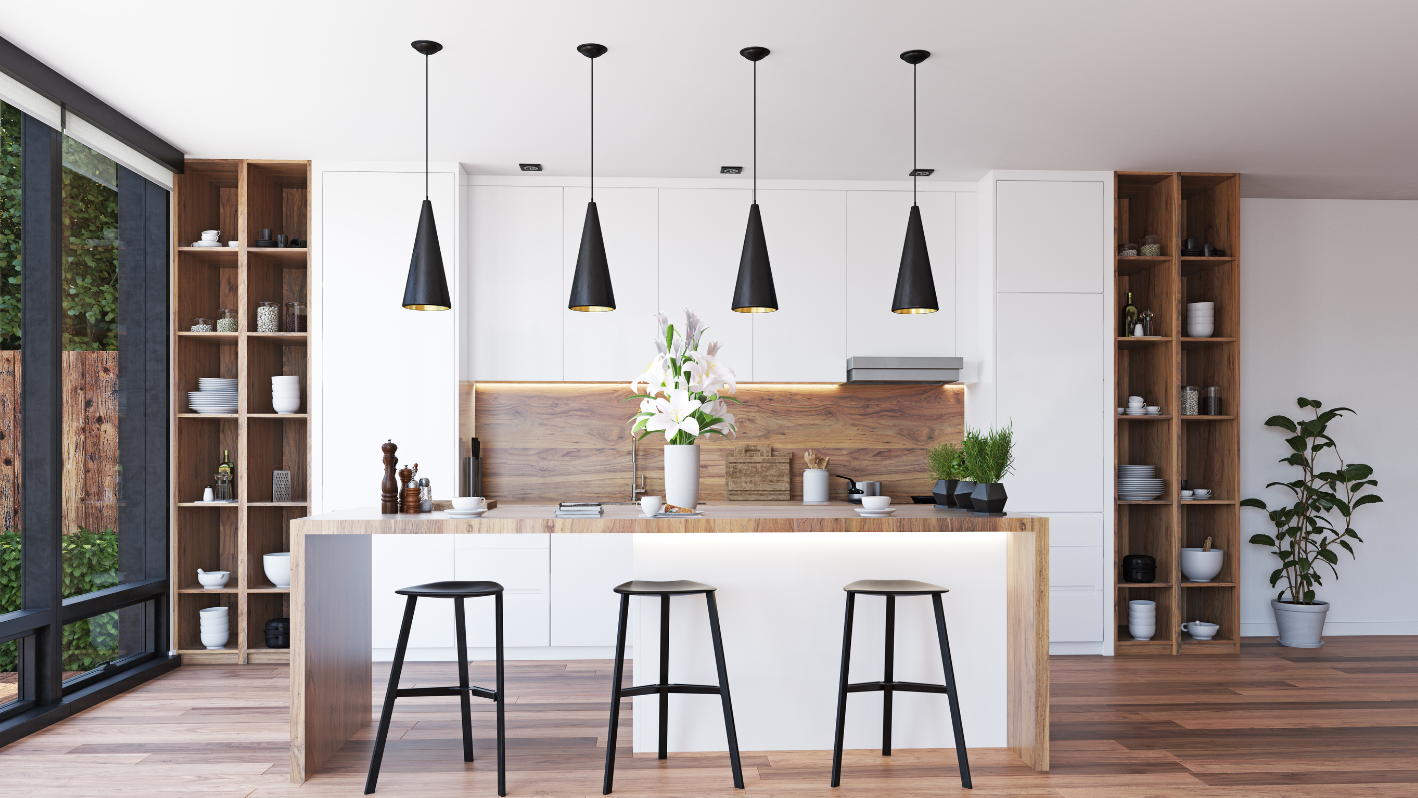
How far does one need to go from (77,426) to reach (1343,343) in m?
7.28

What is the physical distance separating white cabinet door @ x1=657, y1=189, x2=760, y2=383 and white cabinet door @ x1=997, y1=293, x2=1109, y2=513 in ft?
4.98

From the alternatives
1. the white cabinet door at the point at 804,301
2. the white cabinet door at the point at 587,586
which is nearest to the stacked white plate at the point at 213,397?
the white cabinet door at the point at 587,586

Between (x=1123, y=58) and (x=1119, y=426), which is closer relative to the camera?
(x=1123, y=58)

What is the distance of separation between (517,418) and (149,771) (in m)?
2.77


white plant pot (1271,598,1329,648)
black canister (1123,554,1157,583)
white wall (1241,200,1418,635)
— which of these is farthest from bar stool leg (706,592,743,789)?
white wall (1241,200,1418,635)

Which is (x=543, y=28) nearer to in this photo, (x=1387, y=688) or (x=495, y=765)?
(x=495, y=765)

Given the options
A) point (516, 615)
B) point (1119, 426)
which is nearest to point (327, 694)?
point (516, 615)

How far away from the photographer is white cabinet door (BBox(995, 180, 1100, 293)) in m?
5.43

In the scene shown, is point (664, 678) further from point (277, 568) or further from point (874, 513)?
point (277, 568)

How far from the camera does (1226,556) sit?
A: 562 centimetres

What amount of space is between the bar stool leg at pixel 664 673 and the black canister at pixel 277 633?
107 inches

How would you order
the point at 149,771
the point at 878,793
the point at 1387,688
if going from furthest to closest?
the point at 1387,688 < the point at 149,771 < the point at 878,793

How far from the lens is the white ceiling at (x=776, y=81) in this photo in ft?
11.2

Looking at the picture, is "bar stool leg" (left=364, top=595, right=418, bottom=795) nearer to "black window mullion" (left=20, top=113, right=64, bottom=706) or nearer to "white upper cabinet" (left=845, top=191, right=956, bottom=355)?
"black window mullion" (left=20, top=113, right=64, bottom=706)
